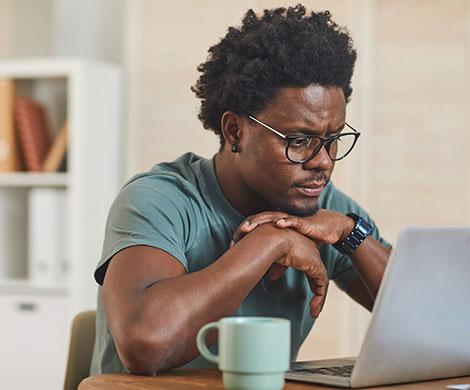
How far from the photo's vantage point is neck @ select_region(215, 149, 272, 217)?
190 centimetres

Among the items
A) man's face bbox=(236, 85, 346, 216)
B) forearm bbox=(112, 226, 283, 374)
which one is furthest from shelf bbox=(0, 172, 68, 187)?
forearm bbox=(112, 226, 283, 374)

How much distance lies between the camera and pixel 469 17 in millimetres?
3596

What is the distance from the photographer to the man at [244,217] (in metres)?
1.51

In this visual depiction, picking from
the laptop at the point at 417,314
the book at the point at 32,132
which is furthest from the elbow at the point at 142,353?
the book at the point at 32,132

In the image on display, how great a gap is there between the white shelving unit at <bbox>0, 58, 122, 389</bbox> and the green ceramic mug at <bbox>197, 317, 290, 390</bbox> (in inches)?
108

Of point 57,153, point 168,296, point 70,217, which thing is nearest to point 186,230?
point 168,296

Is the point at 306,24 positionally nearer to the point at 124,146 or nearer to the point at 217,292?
the point at 217,292

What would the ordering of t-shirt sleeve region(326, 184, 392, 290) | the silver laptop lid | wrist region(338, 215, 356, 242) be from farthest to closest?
t-shirt sleeve region(326, 184, 392, 290) < wrist region(338, 215, 356, 242) < the silver laptop lid

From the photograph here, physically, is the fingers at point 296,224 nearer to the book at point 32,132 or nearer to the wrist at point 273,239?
the wrist at point 273,239

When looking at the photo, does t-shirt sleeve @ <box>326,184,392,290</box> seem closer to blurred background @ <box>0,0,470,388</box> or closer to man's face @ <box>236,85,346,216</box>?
man's face @ <box>236,85,346,216</box>

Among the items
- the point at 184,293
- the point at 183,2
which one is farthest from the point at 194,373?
the point at 183,2

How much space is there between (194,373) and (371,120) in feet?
7.41

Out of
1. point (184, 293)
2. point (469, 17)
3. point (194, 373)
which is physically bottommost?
point (194, 373)

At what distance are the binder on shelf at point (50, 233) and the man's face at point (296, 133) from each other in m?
2.21
